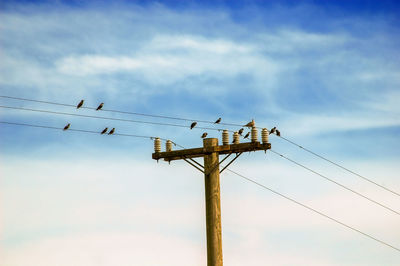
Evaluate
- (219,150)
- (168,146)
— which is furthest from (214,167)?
(168,146)

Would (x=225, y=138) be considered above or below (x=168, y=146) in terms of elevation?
below

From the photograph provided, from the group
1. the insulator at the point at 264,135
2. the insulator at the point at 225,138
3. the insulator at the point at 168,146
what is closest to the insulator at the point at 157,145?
the insulator at the point at 168,146

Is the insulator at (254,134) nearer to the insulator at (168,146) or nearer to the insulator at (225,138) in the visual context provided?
the insulator at (225,138)

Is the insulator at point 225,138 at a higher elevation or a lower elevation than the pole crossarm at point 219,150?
higher

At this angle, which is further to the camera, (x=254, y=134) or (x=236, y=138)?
(x=236, y=138)

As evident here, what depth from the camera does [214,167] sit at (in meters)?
24.6

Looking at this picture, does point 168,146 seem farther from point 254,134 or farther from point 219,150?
point 254,134

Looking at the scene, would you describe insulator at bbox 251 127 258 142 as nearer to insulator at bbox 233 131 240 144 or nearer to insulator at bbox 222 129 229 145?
insulator at bbox 233 131 240 144

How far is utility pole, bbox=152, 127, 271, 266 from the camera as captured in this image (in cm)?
2386

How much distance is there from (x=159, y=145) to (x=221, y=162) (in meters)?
2.92

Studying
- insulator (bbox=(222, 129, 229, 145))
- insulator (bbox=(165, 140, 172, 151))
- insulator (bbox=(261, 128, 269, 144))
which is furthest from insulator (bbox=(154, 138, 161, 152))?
insulator (bbox=(261, 128, 269, 144))

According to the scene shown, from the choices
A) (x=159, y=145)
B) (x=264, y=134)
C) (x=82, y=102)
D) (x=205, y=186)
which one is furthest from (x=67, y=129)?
(x=264, y=134)

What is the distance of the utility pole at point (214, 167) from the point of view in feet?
78.3

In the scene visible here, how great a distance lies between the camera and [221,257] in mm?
23797
